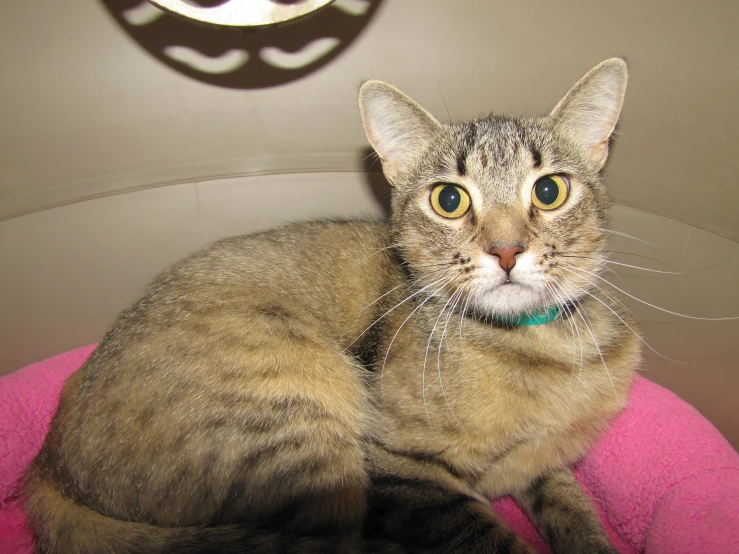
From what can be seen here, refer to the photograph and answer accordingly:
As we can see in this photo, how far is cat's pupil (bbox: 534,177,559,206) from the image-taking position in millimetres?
1964

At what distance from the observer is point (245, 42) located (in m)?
2.50

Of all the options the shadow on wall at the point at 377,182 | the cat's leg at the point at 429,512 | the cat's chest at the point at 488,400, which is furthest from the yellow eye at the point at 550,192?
the shadow on wall at the point at 377,182

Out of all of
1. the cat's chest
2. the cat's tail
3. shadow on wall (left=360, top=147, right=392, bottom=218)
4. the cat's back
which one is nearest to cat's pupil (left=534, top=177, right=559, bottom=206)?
the cat's chest

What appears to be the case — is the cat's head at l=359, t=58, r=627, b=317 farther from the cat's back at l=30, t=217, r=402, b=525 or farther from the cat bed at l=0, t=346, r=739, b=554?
the cat bed at l=0, t=346, r=739, b=554

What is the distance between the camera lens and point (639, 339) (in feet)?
7.47

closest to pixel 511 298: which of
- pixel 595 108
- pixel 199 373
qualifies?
pixel 595 108

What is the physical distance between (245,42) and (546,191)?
56.6 inches

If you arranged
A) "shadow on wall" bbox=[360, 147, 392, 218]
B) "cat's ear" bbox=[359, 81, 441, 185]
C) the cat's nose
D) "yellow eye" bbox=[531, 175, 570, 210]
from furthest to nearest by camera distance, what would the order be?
"shadow on wall" bbox=[360, 147, 392, 218]
"cat's ear" bbox=[359, 81, 441, 185]
"yellow eye" bbox=[531, 175, 570, 210]
the cat's nose

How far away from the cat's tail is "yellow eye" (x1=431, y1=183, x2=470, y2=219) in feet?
3.55

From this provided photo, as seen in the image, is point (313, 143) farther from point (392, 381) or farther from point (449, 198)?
point (392, 381)

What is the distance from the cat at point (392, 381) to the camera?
1760 mm

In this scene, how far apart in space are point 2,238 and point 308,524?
2046 mm

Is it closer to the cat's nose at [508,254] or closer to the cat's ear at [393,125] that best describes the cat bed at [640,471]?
the cat's nose at [508,254]

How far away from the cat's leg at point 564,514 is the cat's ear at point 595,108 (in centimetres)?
126
